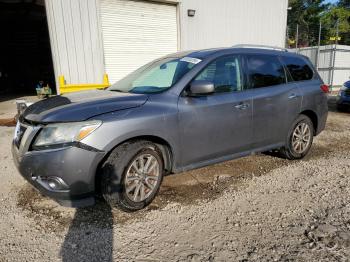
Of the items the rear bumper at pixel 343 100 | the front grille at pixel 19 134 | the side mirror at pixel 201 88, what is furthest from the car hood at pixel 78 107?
the rear bumper at pixel 343 100

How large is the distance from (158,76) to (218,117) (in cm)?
93

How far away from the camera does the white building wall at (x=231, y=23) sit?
960 centimetres

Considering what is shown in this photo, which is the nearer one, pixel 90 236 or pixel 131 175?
pixel 90 236

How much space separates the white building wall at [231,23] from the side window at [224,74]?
5.94 metres

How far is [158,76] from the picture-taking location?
12.6 feet

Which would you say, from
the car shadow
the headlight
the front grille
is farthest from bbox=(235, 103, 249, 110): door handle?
the front grille

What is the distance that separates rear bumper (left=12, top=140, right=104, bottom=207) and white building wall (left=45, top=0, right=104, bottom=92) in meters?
5.11

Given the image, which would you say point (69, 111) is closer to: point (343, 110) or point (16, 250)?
point (16, 250)

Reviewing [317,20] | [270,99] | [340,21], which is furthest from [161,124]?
[317,20]

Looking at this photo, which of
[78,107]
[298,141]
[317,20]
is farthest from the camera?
[317,20]

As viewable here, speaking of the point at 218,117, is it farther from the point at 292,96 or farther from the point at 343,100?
the point at 343,100

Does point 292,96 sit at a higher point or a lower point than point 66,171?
higher

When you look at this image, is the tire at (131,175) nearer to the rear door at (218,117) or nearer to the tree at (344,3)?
the rear door at (218,117)

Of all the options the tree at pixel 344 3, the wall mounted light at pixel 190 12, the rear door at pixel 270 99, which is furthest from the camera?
the tree at pixel 344 3
